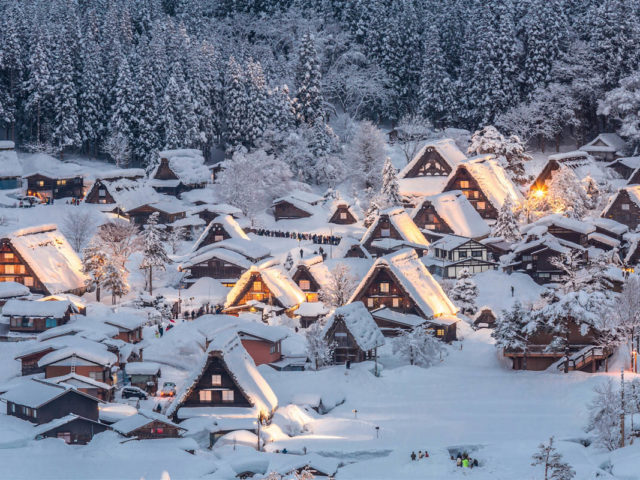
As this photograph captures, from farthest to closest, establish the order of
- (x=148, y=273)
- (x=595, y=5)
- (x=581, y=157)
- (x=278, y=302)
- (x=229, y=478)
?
(x=595, y=5), (x=581, y=157), (x=148, y=273), (x=278, y=302), (x=229, y=478)

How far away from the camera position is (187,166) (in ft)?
268

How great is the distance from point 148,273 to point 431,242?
59.9 ft

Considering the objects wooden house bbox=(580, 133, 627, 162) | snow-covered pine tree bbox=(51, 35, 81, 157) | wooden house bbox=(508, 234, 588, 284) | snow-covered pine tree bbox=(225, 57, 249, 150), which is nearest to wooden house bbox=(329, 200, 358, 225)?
snow-covered pine tree bbox=(225, 57, 249, 150)

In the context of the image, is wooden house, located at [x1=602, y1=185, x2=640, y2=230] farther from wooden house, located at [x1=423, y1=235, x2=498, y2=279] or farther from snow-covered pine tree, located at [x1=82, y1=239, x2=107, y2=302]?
snow-covered pine tree, located at [x1=82, y1=239, x2=107, y2=302]

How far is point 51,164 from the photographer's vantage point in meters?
83.1

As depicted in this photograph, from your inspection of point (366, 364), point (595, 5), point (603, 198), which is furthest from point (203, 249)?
point (595, 5)

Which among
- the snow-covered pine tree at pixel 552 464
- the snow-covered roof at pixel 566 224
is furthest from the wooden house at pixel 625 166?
the snow-covered pine tree at pixel 552 464

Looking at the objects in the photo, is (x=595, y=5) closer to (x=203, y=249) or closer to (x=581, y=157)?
(x=581, y=157)

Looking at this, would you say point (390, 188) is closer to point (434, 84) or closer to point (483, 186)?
point (483, 186)

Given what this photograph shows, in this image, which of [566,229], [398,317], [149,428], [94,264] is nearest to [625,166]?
[566,229]

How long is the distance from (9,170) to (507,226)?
116ft

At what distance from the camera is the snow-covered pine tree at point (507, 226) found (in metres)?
69.9

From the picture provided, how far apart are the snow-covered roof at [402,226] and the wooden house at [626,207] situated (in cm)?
1233

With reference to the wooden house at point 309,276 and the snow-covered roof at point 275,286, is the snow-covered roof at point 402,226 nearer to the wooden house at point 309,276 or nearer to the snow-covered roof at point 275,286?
the wooden house at point 309,276
